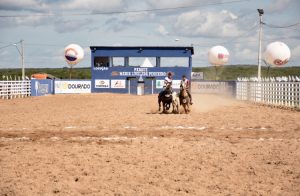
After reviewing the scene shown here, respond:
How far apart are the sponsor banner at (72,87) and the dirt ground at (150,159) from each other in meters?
40.3

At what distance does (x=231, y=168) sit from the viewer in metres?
9.39

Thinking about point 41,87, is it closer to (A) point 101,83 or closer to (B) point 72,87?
(B) point 72,87

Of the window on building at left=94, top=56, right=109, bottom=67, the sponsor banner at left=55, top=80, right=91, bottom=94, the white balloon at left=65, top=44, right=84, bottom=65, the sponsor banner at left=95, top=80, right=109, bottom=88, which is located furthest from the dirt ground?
the white balloon at left=65, top=44, right=84, bottom=65

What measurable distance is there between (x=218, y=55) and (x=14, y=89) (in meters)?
23.0

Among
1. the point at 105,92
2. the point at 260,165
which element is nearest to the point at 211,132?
the point at 260,165

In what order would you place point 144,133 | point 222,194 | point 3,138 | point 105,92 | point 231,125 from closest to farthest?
point 222,194
point 3,138
point 144,133
point 231,125
point 105,92

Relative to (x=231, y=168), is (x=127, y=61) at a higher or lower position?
higher

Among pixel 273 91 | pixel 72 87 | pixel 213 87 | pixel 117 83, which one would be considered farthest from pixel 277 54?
pixel 72 87

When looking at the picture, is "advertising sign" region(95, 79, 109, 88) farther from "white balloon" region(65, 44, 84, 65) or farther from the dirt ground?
the dirt ground

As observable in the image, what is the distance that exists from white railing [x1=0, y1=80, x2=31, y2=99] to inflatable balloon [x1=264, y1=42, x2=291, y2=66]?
21.5 metres

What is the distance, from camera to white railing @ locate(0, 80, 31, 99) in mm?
43406

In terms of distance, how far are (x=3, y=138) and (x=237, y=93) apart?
31.4 m

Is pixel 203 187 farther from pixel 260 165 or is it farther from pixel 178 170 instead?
pixel 260 165

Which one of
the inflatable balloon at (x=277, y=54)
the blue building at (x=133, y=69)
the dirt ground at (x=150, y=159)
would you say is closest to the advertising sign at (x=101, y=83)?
the blue building at (x=133, y=69)
